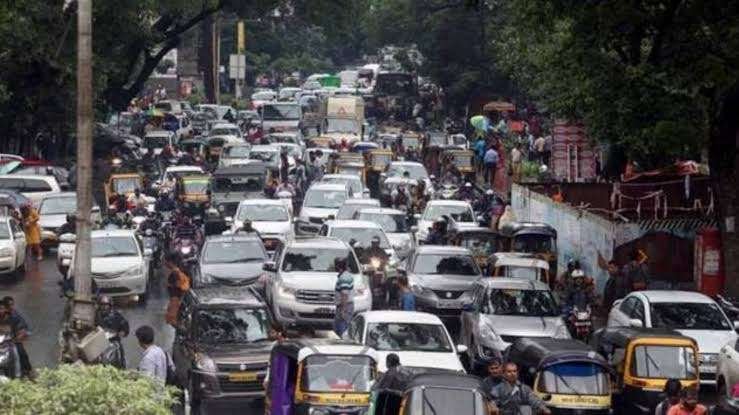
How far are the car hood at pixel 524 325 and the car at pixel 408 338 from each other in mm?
2567

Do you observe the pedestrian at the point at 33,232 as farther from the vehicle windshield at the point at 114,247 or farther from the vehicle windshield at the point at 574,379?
the vehicle windshield at the point at 574,379

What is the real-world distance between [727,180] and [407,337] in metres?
10.00

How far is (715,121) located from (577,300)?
15.1 ft

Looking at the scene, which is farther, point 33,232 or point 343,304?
point 33,232

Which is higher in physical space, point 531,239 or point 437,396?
point 531,239

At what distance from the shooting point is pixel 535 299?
88.4 feet

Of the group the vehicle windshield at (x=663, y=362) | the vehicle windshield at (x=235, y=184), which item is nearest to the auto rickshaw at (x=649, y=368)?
the vehicle windshield at (x=663, y=362)

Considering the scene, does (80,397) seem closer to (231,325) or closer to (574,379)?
(574,379)

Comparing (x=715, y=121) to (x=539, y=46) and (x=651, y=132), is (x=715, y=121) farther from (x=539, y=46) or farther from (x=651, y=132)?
(x=539, y=46)

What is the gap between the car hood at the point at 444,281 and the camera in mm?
30703

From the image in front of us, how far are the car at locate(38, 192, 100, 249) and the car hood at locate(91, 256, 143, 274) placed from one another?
25.2 ft

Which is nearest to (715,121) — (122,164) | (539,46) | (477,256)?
(477,256)

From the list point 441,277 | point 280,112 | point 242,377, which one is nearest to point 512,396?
point 242,377

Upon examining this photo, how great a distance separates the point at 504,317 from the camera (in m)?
26.4
